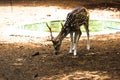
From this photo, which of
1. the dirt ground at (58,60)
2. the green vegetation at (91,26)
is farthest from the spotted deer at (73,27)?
the green vegetation at (91,26)

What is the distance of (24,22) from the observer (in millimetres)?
15602

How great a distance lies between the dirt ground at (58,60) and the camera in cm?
818

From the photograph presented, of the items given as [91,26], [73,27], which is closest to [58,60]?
[73,27]

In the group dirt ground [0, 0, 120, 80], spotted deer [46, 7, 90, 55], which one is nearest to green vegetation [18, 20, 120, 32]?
dirt ground [0, 0, 120, 80]

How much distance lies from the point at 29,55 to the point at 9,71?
4.91 ft

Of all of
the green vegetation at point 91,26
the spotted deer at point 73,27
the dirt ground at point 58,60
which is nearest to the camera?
the dirt ground at point 58,60

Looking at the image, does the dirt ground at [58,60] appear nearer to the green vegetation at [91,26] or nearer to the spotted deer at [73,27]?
the spotted deer at [73,27]

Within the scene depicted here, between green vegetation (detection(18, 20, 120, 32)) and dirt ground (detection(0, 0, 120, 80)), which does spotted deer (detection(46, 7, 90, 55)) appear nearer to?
dirt ground (detection(0, 0, 120, 80))

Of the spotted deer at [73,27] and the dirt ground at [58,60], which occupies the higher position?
the spotted deer at [73,27]

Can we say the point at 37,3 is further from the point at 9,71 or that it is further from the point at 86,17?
the point at 9,71

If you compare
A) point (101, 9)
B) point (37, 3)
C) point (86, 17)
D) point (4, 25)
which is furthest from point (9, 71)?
point (37, 3)

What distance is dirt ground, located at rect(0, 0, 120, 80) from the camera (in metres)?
8.18

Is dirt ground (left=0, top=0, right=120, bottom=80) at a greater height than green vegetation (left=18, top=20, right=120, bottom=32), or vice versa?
green vegetation (left=18, top=20, right=120, bottom=32)

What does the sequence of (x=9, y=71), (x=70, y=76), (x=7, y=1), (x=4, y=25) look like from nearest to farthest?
1. (x=70, y=76)
2. (x=9, y=71)
3. (x=4, y=25)
4. (x=7, y=1)
